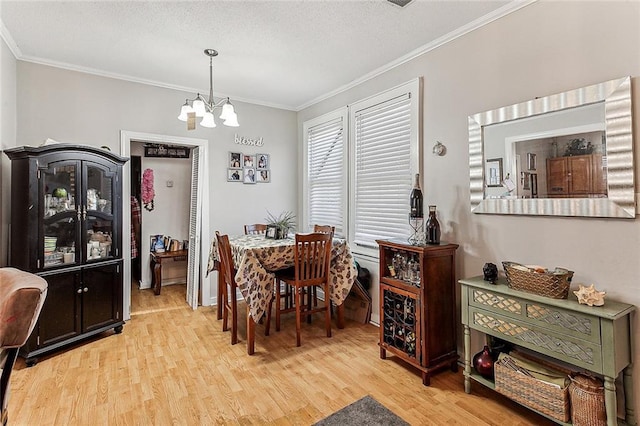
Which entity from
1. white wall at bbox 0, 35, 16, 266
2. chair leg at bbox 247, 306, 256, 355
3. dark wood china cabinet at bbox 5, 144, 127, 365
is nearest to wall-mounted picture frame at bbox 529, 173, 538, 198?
chair leg at bbox 247, 306, 256, 355

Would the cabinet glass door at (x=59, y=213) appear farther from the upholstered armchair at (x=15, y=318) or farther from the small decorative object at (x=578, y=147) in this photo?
the small decorative object at (x=578, y=147)

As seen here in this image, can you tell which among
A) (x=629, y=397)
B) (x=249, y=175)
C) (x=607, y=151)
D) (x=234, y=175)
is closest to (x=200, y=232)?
(x=234, y=175)

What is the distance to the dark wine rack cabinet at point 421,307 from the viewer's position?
95.7 inches

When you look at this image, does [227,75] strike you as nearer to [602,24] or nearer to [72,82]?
[72,82]

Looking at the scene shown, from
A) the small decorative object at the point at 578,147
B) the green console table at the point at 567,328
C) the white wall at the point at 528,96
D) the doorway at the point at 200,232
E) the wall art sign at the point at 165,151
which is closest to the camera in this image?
the green console table at the point at 567,328

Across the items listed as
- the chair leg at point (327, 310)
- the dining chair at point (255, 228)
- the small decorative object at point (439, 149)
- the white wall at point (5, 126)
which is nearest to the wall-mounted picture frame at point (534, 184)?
the small decorative object at point (439, 149)

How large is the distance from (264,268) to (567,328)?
2.31 meters

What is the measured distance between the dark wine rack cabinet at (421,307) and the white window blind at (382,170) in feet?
2.22

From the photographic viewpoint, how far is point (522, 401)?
199cm

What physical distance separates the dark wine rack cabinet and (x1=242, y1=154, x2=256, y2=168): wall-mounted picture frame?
8.21 ft

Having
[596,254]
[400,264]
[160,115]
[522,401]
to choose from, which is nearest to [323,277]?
[400,264]

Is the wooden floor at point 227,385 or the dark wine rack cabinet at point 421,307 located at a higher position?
the dark wine rack cabinet at point 421,307

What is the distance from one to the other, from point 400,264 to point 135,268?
4.58m

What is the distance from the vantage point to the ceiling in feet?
7.80
